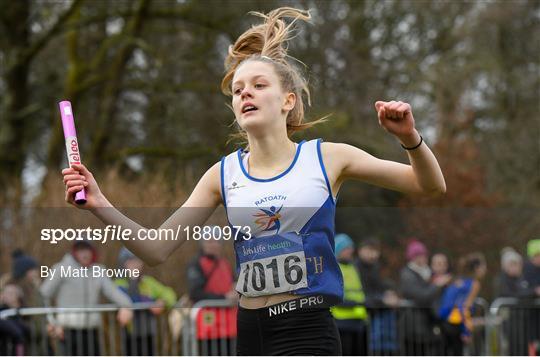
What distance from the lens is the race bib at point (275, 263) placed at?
362cm

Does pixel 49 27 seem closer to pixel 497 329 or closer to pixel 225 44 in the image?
pixel 225 44

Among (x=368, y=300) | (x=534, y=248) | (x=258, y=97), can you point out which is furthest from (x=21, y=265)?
(x=258, y=97)

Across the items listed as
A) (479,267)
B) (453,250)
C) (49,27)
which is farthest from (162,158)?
(479,267)

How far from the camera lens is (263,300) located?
3.70 m

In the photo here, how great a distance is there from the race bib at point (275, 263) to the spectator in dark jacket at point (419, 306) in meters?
6.58

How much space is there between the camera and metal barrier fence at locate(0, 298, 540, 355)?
348 inches

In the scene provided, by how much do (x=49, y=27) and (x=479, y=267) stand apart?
11.7 metres

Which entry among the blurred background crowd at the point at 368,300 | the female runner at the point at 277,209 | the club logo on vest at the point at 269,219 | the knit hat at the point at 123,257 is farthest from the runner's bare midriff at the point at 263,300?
the blurred background crowd at the point at 368,300

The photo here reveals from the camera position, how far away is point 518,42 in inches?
1034

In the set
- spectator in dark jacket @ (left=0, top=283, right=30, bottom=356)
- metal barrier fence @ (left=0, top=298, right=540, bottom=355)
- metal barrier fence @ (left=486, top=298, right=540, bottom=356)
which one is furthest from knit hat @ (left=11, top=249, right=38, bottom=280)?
metal barrier fence @ (left=486, top=298, right=540, bottom=356)

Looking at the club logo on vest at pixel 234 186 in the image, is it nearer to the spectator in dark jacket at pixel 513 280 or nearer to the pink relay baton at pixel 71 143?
the pink relay baton at pixel 71 143

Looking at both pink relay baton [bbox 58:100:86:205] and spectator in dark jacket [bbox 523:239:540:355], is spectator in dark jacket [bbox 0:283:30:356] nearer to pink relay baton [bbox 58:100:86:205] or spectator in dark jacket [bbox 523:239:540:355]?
spectator in dark jacket [bbox 523:239:540:355]

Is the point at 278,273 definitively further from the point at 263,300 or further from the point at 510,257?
the point at 510,257

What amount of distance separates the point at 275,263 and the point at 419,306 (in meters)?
6.68
